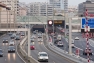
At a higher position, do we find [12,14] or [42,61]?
[12,14]

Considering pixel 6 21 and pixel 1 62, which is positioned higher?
pixel 6 21

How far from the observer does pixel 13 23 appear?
40.9 m

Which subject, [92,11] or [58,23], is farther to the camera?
[92,11]

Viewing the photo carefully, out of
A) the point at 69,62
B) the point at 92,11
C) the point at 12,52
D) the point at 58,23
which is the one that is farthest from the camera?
the point at 92,11

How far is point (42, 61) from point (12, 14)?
11.5 metres

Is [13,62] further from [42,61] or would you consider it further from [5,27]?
[5,27]

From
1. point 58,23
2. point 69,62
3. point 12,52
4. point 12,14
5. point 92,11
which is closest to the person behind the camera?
point 12,14

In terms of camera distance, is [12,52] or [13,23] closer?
[13,23]

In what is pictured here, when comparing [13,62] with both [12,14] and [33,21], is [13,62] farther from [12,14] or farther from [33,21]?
[33,21]

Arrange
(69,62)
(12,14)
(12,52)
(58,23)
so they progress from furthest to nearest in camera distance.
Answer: (12,52), (58,23), (69,62), (12,14)

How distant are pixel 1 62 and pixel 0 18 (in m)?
9.99

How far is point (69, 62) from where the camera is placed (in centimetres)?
4812

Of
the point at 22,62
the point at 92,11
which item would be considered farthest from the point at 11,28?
the point at 92,11

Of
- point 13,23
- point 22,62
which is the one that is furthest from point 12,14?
point 22,62
